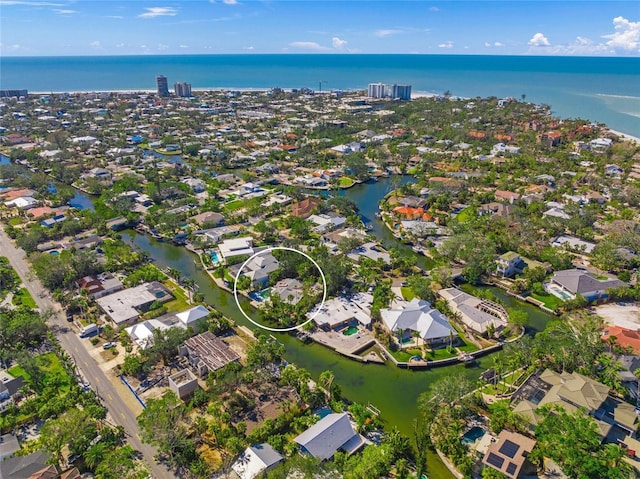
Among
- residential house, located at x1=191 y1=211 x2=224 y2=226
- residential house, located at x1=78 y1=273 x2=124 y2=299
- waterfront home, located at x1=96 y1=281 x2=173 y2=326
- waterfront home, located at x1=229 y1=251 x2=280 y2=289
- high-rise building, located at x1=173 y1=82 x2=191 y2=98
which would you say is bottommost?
waterfront home, located at x1=96 y1=281 x2=173 y2=326

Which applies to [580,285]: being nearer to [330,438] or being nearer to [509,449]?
[509,449]

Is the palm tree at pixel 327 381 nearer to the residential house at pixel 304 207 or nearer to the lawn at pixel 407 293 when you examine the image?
the lawn at pixel 407 293

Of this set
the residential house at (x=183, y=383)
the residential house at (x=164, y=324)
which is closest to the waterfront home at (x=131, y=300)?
the residential house at (x=164, y=324)

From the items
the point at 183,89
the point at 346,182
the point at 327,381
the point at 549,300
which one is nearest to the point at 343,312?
the point at 327,381

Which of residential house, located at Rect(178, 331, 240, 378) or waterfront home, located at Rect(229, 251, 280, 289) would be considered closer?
residential house, located at Rect(178, 331, 240, 378)

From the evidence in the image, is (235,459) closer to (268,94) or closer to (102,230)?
(102,230)

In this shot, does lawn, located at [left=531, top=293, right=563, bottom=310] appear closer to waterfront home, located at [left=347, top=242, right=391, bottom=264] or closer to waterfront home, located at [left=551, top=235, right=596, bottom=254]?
waterfront home, located at [left=551, top=235, right=596, bottom=254]

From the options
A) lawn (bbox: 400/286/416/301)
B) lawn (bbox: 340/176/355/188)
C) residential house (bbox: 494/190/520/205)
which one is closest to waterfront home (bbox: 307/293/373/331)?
lawn (bbox: 400/286/416/301)
